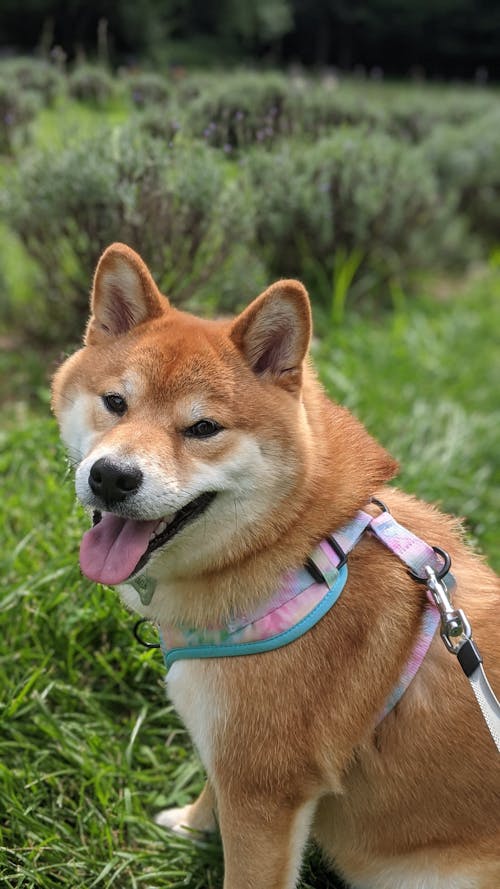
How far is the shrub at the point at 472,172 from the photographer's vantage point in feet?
29.2

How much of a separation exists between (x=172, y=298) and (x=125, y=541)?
2.91m

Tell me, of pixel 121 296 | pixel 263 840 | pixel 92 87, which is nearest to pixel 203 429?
pixel 121 296

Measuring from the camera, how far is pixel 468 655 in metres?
1.84

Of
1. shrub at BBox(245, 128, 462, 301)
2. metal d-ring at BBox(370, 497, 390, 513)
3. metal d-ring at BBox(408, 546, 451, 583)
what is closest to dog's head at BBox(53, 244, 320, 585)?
metal d-ring at BBox(370, 497, 390, 513)

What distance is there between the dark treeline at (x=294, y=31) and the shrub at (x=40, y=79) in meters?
1.23

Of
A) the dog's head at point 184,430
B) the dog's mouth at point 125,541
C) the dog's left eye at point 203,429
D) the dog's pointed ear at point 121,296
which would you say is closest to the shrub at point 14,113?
the dog's pointed ear at point 121,296

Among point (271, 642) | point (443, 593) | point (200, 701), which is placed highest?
point (443, 593)

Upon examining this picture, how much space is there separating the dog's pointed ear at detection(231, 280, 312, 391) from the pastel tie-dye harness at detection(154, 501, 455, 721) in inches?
17.1

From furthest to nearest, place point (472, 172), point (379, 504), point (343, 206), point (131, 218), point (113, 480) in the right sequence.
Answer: point (472, 172)
point (343, 206)
point (131, 218)
point (379, 504)
point (113, 480)

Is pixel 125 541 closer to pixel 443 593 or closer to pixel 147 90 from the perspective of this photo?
pixel 443 593

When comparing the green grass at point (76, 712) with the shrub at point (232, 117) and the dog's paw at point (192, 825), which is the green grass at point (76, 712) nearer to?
the dog's paw at point (192, 825)

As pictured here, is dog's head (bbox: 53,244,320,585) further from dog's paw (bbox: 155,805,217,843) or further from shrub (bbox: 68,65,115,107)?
shrub (bbox: 68,65,115,107)

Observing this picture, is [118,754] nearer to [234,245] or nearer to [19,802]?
[19,802]

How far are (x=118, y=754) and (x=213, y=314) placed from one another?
3096 millimetres
